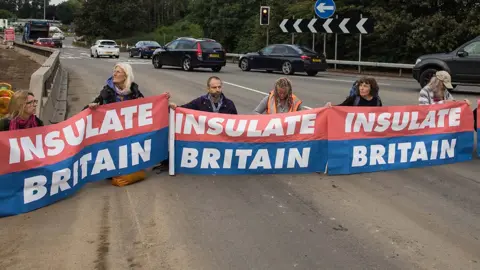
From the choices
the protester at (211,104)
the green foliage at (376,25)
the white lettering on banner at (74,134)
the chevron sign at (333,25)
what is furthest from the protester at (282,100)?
the chevron sign at (333,25)

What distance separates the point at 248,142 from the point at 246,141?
0.03 metres

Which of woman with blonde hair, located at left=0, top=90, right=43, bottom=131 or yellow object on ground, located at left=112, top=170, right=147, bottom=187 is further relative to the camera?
yellow object on ground, located at left=112, top=170, right=147, bottom=187

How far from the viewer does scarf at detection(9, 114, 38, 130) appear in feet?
19.2

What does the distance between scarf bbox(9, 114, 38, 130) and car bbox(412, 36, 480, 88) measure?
48.6 ft

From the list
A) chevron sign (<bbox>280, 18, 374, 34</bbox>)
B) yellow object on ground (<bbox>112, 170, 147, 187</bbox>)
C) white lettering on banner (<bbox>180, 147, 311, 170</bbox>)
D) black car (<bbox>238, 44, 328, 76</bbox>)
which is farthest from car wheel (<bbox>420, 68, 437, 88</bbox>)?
yellow object on ground (<bbox>112, 170, 147, 187</bbox>)

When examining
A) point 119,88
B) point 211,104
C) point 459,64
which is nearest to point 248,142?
point 211,104

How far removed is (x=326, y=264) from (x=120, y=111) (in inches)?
134

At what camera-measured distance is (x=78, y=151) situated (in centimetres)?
Answer: 614

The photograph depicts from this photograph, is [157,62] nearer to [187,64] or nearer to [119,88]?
[187,64]

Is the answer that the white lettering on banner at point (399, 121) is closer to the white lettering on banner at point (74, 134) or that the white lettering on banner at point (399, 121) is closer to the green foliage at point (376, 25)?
the white lettering on banner at point (74, 134)

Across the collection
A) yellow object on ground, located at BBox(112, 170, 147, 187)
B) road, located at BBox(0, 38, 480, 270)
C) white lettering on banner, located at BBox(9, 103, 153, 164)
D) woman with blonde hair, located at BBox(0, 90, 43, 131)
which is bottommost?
road, located at BBox(0, 38, 480, 270)

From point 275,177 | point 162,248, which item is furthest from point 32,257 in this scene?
point 275,177

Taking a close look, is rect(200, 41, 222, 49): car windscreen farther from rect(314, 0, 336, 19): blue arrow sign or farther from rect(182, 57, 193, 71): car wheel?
rect(314, 0, 336, 19): blue arrow sign

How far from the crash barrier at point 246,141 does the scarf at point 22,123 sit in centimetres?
27
